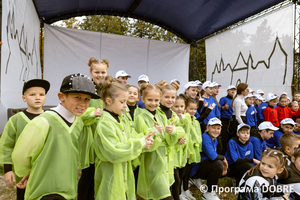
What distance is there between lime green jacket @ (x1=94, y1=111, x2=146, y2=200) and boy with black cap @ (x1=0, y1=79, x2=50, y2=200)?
2.31ft

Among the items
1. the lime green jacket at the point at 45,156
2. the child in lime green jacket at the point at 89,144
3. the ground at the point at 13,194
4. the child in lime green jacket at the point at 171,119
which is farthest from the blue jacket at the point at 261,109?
the lime green jacket at the point at 45,156

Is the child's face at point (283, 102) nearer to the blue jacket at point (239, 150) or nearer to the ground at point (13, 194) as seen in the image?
the blue jacket at point (239, 150)

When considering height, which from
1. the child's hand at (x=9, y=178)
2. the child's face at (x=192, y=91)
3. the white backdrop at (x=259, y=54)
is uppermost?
the white backdrop at (x=259, y=54)

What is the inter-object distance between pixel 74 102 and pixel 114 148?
0.43 m

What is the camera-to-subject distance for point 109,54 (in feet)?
Answer: 33.2

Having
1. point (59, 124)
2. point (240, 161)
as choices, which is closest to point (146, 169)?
point (59, 124)

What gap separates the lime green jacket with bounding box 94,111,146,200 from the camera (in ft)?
4.96

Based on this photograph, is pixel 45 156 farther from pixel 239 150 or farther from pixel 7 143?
pixel 239 150

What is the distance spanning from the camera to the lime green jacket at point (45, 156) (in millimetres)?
1271

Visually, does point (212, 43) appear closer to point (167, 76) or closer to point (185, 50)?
point (185, 50)

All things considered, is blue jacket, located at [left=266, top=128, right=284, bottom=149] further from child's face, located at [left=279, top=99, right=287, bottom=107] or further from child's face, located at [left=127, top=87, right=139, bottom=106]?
child's face, located at [left=127, top=87, right=139, bottom=106]

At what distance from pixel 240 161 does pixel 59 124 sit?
114 inches

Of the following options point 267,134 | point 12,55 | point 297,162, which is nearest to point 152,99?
point 297,162

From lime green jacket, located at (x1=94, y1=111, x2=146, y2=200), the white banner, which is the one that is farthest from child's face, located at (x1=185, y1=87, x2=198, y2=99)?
the white banner
